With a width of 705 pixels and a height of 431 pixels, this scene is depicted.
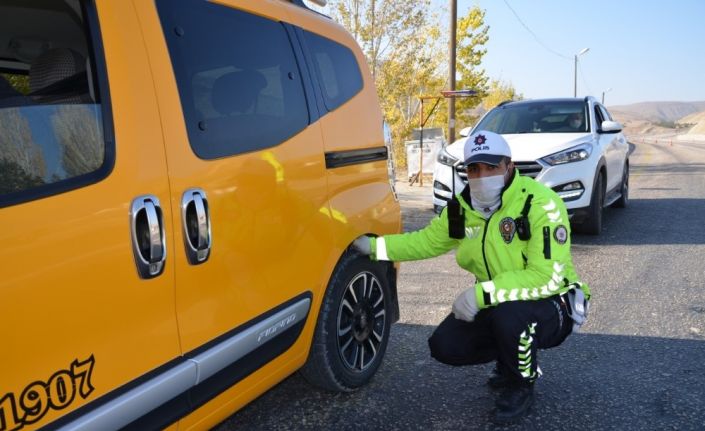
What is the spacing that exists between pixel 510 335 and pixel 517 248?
41 cm

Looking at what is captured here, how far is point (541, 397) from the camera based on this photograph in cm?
299

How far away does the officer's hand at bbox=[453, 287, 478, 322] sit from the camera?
8.80 ft

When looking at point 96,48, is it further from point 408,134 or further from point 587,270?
point 408,134

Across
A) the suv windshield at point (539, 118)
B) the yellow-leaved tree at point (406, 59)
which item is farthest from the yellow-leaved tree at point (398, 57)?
the suv windshield at point (539, 118)

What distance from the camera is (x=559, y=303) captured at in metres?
2.75

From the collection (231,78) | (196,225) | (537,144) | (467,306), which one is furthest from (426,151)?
(196,225)

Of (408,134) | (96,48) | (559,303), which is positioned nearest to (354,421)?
(559,303)

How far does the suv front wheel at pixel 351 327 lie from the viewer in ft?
8.86

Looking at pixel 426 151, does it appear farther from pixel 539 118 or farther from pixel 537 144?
pixel 537 144

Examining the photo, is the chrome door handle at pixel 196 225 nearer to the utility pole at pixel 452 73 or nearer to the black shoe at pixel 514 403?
the black shoe at pixel 514 403

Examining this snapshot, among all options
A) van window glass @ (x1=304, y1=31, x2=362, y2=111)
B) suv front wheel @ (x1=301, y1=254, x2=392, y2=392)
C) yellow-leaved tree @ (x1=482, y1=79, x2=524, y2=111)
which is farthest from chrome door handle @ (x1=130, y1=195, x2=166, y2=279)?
yellow-leaved tree @ (x1=482, y1=79, x2=524, y2=111)

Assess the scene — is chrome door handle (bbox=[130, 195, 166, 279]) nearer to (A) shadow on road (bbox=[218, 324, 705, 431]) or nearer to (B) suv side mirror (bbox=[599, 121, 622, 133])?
(A) shadow on road (bbox=[218, 324, 705, 431])

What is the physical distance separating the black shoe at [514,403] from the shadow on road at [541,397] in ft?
0.24

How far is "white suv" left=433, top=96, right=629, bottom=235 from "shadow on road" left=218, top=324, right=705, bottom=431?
218 cm
